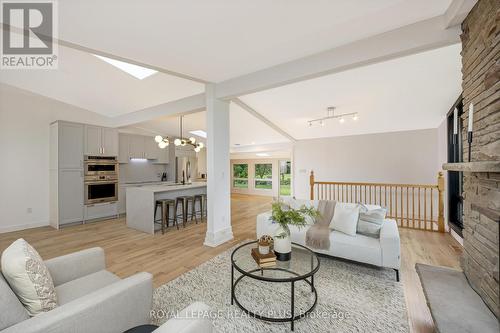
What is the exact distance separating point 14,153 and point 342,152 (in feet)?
27.0

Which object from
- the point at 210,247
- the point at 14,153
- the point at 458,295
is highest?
the point at 14,153

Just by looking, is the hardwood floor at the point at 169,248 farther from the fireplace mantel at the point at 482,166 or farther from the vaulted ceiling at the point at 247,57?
the vaulted ceiling at the point at 247,57

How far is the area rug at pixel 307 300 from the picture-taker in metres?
1.77

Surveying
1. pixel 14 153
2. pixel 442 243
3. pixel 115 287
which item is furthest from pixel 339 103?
pixel 14 153

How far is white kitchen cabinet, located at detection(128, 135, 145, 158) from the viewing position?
618 cm

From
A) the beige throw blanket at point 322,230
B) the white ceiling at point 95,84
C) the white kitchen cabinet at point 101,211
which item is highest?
the white ceiling at point 95,84

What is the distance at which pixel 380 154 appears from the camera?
5980 millimetres

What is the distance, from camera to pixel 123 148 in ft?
19.7

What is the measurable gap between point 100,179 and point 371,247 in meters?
5.96

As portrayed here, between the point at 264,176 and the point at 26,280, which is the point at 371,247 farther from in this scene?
the point at 264,176

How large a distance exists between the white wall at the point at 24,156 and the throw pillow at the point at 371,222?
657cm

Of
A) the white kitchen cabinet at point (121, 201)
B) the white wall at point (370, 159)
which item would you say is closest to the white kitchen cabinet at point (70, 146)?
the white kitchen cabinet at point (121, 201)

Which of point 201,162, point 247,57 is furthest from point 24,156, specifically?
point 201,162

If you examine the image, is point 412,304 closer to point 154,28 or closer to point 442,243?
point 442,243
